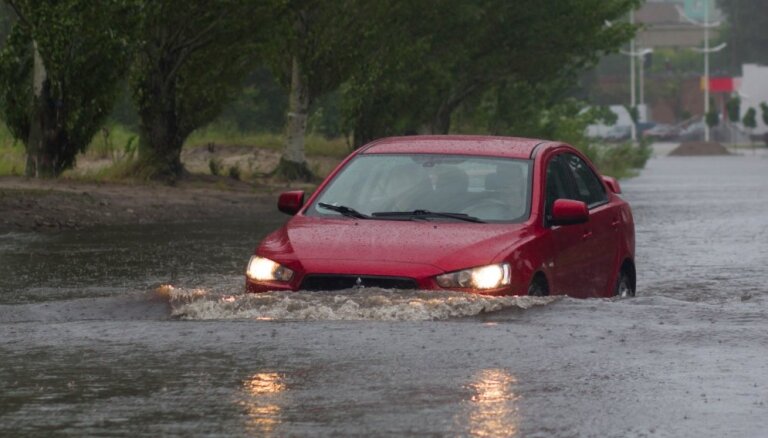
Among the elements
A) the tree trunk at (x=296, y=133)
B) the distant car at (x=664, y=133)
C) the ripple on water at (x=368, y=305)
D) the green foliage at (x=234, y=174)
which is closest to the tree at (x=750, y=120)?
the distant car at (x=664, y=133)

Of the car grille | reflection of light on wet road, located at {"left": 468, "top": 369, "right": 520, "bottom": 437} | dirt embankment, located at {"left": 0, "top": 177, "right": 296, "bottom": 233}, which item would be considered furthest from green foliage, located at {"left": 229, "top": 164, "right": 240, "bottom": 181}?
reflection of light on wet road, located at {"left": 468, "top": 369, "right": 520, "bottom": 437}

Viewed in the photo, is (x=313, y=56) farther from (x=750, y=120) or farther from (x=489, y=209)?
(x=750, y=120)

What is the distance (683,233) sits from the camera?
25.0 metres

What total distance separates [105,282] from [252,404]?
7743 mm

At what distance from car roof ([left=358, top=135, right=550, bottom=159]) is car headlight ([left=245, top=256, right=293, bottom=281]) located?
169 cm

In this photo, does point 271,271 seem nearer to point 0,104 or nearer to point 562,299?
point 562,299

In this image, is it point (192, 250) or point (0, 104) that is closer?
point (192, 250)

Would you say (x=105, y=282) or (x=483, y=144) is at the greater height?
(x=483, y=144)

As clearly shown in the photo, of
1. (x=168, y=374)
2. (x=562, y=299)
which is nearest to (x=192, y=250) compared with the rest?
(x=562, y=299)

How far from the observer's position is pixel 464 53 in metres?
46.5

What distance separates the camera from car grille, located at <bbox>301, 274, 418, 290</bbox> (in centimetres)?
1080

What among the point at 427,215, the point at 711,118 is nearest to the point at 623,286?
the point at 427,215

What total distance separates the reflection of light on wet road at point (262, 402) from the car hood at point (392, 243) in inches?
88.5

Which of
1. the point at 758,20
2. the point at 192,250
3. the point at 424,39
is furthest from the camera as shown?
the point at 758,20
